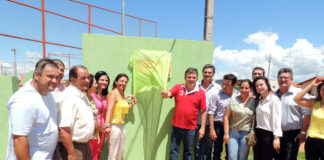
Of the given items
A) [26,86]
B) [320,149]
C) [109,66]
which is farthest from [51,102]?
[320,149]

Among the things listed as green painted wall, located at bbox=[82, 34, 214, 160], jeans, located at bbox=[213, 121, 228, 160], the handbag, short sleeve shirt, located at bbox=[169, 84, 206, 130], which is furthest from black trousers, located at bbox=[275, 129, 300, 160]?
green painted wall, located at bbox=[82, 34, 214, 160]

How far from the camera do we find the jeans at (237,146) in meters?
2.54

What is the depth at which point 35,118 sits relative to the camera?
1.37 metres

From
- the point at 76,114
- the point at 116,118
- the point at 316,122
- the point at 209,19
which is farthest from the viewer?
the point at 209,19

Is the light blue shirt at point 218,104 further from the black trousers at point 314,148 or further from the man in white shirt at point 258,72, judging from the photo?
the black trousers at point 314,148

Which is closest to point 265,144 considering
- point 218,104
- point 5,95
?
point 218,104

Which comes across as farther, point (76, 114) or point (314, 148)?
point (314, 148)

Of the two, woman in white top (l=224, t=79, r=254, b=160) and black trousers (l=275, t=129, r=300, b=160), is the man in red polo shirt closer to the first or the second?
woman in white top (l=224, t=79, r=254, b=160)

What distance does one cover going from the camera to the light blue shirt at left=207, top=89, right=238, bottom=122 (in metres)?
2.86

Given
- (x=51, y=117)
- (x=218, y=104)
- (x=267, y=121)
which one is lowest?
(x=267, y=121)

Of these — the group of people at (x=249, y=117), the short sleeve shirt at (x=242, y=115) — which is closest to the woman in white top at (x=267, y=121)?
the group of people at (x=249, y=117)

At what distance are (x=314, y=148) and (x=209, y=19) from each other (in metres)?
2.60

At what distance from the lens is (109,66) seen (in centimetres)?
301

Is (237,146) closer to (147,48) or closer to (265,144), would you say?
(265,144)
